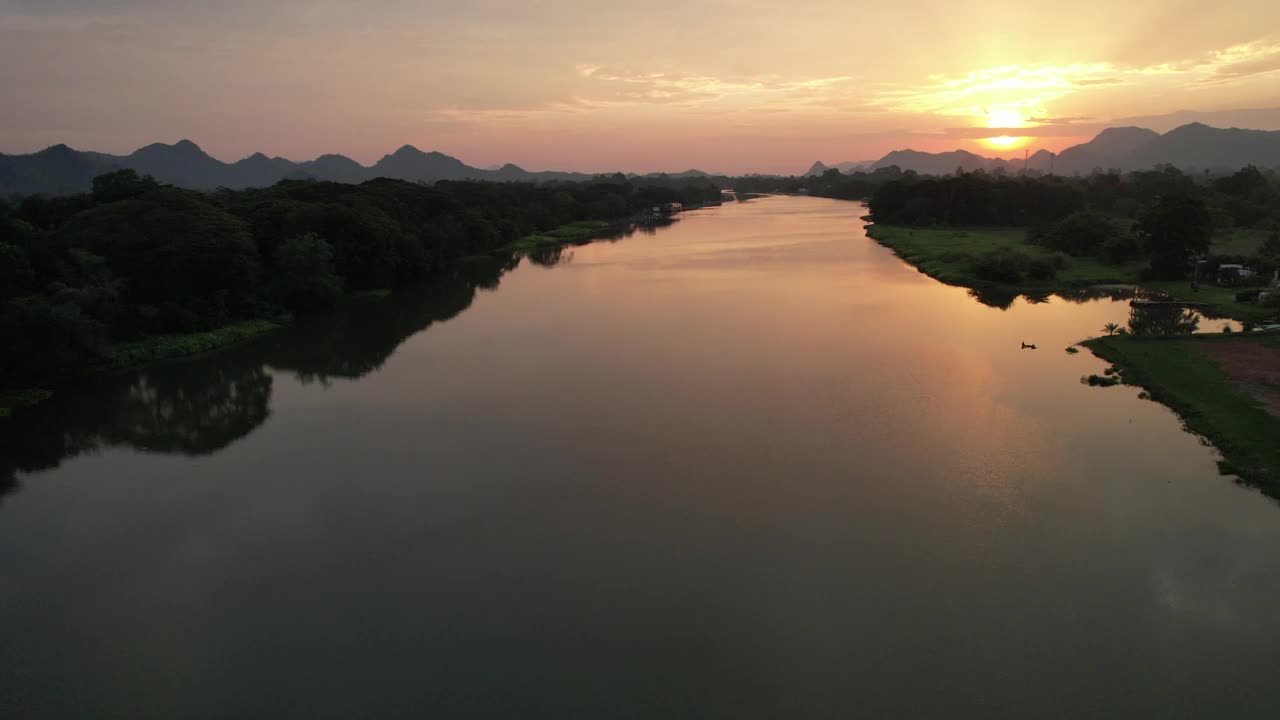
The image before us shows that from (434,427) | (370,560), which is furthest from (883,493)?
(434,427)

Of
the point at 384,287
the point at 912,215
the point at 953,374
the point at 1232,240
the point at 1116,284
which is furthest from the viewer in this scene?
the point at 912,215

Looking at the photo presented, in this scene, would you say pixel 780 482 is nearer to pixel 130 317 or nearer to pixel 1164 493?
pixel 1164 493

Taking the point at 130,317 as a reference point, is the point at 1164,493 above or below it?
below

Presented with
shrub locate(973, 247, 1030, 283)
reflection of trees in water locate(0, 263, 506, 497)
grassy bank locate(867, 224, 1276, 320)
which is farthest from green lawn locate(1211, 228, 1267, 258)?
reflection of trees in water locate(0, 263, 506, 497)

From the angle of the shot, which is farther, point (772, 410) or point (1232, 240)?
point (1232, 240)

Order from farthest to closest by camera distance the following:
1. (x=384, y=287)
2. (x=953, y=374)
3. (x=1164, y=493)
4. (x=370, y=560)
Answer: (x=384, y=287) < (x=953, y=374) < (x=1164, y=493) < (x=370, y=560)
